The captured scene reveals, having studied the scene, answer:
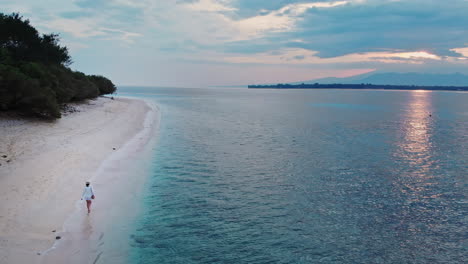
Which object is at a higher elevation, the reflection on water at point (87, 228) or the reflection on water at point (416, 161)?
the reflection on water at point (87, 228)

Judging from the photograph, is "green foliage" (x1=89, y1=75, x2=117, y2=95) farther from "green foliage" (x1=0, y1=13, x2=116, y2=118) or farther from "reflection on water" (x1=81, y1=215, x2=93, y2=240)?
"reflection on water" (x1=81, y1=215, x2=93, y2=240)

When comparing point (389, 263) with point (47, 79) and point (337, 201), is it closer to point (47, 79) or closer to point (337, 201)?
point (337, 201)

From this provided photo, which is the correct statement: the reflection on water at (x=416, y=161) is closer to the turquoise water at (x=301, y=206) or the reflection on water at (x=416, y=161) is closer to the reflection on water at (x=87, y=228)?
the turquoise water at (x=301, y=206)

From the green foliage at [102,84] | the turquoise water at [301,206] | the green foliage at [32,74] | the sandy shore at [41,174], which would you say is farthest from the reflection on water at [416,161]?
the green foliage at [102,84]

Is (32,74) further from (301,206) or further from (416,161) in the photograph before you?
(416,161)

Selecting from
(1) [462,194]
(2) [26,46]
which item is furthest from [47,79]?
(1) [462,194]

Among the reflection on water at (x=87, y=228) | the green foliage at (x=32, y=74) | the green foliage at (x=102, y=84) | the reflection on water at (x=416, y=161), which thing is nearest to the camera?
the reflection on water at (x=87, y=228)
